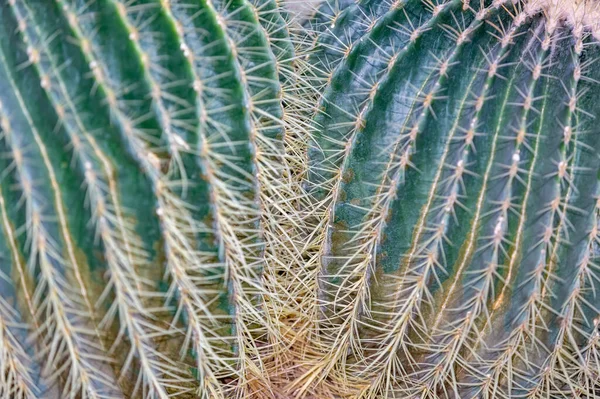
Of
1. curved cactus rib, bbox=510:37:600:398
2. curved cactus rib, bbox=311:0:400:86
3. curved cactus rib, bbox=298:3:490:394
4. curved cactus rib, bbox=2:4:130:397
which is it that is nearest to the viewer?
curved cactus rib, bbox=2:4:130:397

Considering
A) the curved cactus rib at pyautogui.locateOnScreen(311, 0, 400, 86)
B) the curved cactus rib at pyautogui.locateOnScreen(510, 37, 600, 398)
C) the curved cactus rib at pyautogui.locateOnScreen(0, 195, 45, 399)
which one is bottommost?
the curved cactus rib at pyautogui.locateOnScreen(510, 37, 600, 398)

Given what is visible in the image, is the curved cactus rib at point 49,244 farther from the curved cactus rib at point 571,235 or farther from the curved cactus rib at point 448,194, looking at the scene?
the curved cactus rib at point 571,235

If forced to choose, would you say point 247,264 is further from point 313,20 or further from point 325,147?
point 313,20

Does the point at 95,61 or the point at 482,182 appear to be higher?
the point at 95,61

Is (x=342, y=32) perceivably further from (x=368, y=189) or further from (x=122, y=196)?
(x=122, y=196)

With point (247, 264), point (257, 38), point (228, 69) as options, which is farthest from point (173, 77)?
point (247, 264)

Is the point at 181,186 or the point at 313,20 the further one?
the point at 313,20

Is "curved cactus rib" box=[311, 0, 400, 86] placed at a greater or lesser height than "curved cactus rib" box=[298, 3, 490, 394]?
greater

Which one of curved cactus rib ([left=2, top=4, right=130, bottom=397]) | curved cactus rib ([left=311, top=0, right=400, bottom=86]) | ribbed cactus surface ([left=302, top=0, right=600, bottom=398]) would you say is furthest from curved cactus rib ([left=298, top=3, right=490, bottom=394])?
curved cactus rib ([left=2, top=4, right=130, bottom=397])

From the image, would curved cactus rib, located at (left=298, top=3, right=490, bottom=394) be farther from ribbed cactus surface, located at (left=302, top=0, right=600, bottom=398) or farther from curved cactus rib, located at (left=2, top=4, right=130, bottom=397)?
curved cactus rib, located at (left=2, top=4, right=130, bottom=397)
